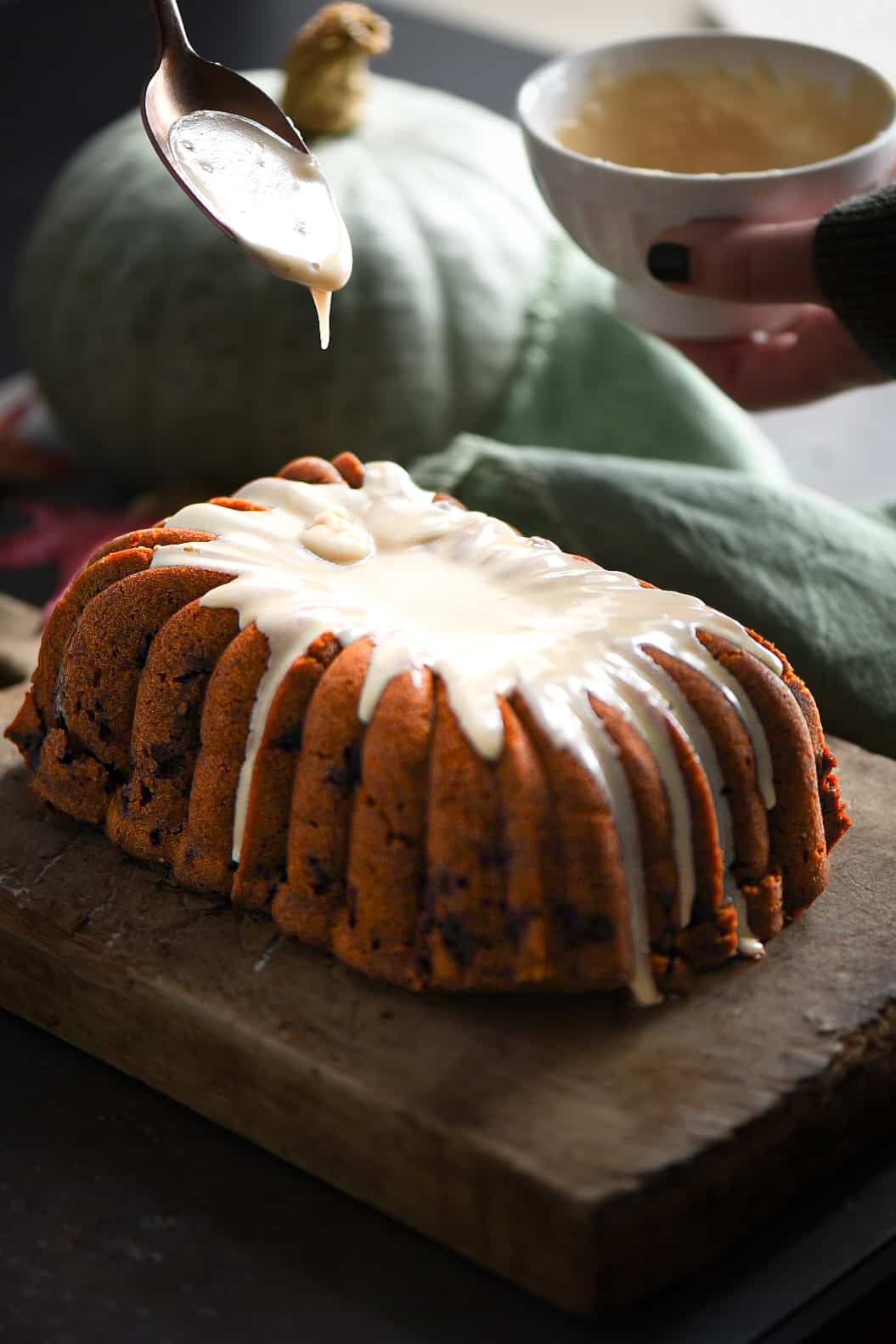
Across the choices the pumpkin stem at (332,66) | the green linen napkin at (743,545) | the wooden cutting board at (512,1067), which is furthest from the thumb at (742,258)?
the pumpkin stem at (332,66)

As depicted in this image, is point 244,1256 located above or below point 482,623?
below

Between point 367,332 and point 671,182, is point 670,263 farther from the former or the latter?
point 367,332

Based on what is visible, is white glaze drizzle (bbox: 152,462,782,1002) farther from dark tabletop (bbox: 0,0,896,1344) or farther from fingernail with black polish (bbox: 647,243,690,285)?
fingernail with black polish (bbox: 647,243,690,285)

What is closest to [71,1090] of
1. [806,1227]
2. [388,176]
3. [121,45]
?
[806,1227]

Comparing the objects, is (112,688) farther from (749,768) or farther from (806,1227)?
(806,1227)

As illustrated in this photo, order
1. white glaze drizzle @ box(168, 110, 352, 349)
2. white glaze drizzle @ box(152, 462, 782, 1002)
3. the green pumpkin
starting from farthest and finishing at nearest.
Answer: the green pumpkin < white glaze drizzle @ box(168, 110, 352, 349) < white glaze drizzle @ box(152, 462, 782, 1002)

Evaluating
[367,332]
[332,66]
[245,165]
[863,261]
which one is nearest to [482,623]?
[245,165]

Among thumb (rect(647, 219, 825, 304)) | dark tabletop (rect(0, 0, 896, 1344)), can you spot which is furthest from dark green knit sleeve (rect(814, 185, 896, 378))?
dark tabletop (rect(0, 0, 896, 1344))
